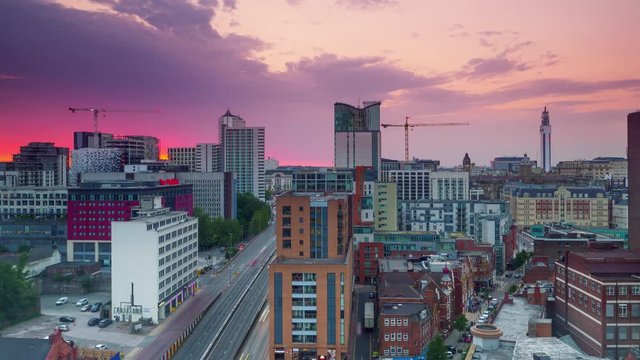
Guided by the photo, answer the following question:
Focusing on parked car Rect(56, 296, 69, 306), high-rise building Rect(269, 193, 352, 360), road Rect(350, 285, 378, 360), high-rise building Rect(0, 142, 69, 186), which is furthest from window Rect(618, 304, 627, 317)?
high-rise building Rect(0, 142, 69, 186)

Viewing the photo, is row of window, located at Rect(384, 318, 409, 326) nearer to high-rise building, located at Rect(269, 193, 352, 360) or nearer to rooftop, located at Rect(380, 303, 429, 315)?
rooftop, located at Rect(380, 303, 429, 315)

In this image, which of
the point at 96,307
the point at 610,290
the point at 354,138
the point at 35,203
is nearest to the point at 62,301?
the point at 96,307

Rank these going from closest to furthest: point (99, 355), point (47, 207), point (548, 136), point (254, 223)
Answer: point (99, 355), point (47, 207), point (254, 223), point (548, 136)

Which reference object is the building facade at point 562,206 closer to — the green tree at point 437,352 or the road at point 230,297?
the road at point 230,297

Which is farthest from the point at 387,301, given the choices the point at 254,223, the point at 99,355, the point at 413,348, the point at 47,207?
the point at 254,223

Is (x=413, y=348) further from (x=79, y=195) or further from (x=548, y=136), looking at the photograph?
(x=548, y=136)

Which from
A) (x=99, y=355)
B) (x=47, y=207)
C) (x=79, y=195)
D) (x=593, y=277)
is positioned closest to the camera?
(x=593, y=277)

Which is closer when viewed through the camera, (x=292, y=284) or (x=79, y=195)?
(x=292, y=284)
